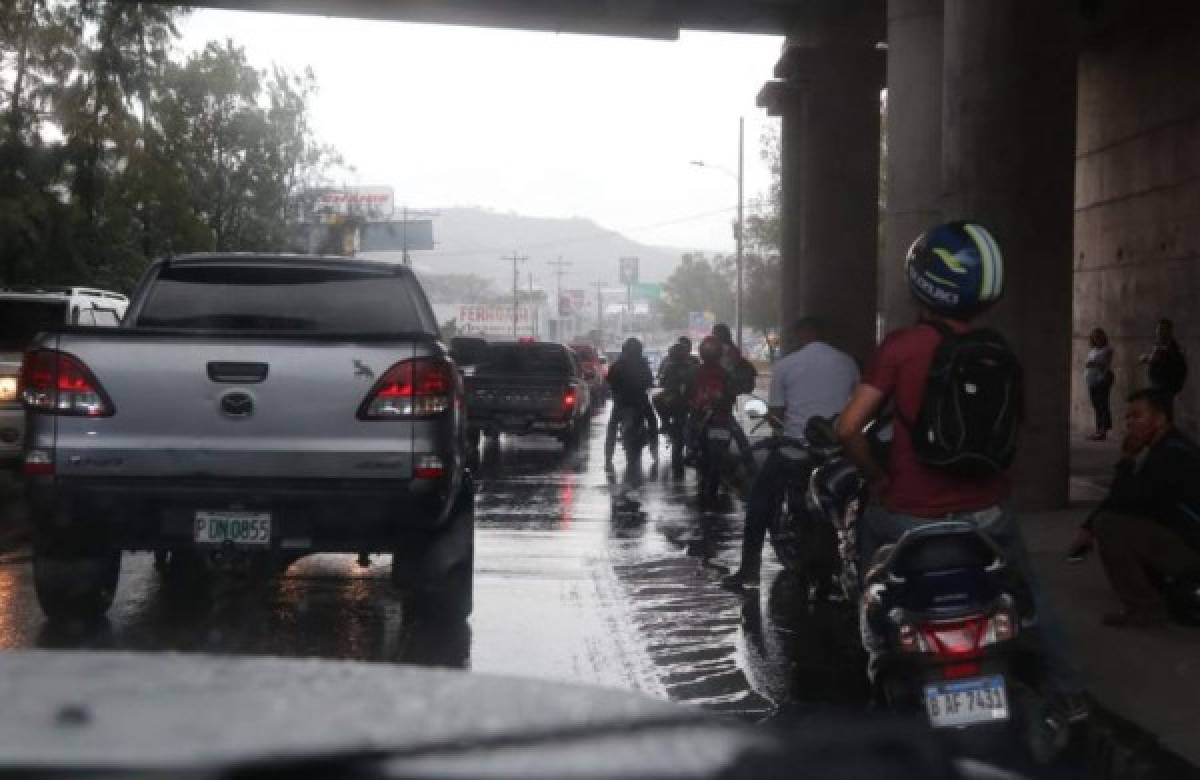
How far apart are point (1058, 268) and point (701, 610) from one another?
667 centimetres

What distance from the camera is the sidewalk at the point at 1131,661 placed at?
7066 millimetres

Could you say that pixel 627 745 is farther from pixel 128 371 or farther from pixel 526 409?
pixel 526 409

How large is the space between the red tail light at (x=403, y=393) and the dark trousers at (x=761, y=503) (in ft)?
11.9

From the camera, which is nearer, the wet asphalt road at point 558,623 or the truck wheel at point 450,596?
the wet asphalt road at point 558,623

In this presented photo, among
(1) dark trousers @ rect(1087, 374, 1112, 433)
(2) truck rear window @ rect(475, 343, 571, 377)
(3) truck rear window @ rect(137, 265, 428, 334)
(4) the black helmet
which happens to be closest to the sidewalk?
(3) truck rear window @ rect(137, 265, 428, 334)

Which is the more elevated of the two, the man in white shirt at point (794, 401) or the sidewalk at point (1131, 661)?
the man in white shirt at point (794, 401)

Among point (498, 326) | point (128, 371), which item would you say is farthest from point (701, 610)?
point (498, 326)

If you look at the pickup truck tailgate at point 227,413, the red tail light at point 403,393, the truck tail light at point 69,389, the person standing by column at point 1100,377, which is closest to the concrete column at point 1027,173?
the red tail light at point 403,393

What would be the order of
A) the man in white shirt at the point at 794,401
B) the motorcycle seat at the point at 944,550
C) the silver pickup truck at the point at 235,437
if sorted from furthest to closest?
Answer: the man in white shirt at the point at 794,401 < the silver pickup truck at the point at 235,437 < the motorcycle seat at the point at 944,550

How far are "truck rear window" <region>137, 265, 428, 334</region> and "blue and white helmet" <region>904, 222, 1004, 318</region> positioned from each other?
355 centimetres

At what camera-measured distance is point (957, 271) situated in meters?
6.08

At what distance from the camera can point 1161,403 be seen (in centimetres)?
922

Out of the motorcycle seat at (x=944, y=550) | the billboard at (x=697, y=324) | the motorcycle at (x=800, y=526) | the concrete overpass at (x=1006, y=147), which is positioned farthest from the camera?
the billboard at (x=697, y=324)

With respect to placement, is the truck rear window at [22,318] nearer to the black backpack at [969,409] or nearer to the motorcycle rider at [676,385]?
the motorcycle rider at [676,385]
